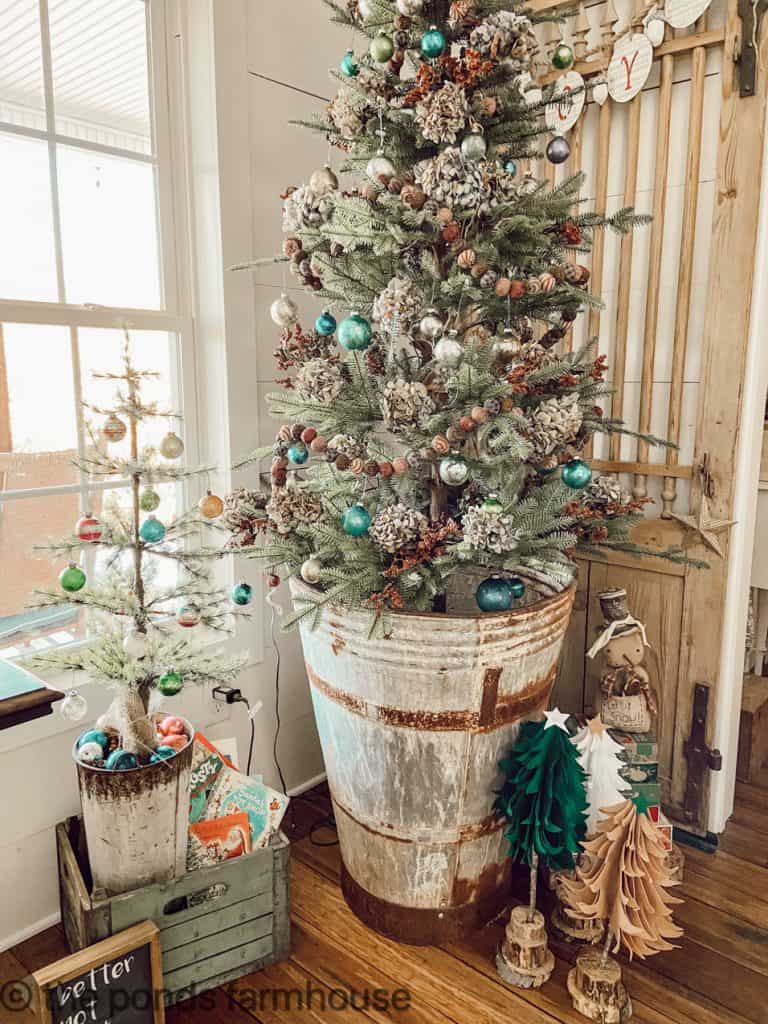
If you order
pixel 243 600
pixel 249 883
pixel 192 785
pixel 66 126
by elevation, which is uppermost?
pixel 66 126

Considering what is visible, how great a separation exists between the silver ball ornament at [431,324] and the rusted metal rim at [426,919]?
4.01 ft

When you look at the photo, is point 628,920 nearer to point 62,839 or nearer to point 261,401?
point 62,839

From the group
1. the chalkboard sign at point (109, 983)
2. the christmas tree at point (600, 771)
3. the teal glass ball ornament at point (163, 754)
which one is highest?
the teal glass ball ornament at point (163, 754)

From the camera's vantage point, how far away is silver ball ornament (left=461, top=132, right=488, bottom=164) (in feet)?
4.68

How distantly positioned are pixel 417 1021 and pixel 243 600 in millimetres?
919

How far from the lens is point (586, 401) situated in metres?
1.70

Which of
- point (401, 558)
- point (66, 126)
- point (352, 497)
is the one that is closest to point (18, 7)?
point (66, 126)

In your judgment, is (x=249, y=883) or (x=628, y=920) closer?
(x=628, y=920)

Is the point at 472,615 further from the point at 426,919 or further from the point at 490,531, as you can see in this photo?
the point at 426,919

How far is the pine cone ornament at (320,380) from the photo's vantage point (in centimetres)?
158

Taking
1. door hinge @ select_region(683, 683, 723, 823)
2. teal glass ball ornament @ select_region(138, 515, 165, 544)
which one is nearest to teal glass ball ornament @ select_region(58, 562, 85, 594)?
teal glass ball ornament @ select_region(138, 515, 165, 544)

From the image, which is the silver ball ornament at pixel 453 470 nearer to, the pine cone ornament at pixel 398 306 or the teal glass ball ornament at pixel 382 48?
the pine cone ornament at pixel 398 306

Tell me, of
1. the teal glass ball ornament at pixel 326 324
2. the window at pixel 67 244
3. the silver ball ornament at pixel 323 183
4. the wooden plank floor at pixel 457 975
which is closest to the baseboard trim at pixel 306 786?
the wooden plank floor at pixel 457 975

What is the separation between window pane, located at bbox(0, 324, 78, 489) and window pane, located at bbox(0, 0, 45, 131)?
1.53 ft
